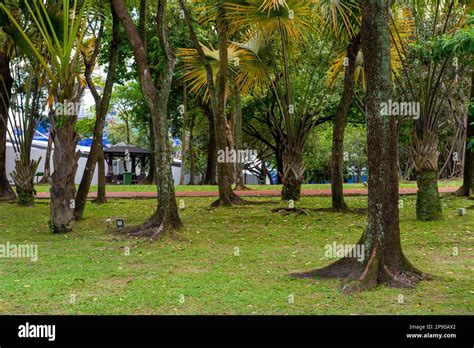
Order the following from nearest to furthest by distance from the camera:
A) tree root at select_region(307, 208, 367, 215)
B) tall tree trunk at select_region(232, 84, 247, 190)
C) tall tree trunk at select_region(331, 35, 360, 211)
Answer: tall tree trunk at select_region(331, 35, 360, 211) → tree root at select_region(307, 208, 367, 215) → tall tree trunk at select_region(232, 84, 247, 190)

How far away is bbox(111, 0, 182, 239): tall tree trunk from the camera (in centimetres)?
1144

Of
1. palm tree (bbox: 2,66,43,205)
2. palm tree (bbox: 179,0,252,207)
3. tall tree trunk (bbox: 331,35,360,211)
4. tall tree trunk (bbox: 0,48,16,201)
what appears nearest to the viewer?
tall tree trunk (bbox: 331,35,360,211)

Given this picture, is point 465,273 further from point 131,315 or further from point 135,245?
point 135,245

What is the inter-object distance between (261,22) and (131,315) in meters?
8.68

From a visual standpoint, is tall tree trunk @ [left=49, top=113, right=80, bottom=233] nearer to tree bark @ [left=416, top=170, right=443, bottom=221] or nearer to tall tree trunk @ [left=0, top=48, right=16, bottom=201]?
tall tree trunk @ [left=0, top=48, right=16, bottom=201]

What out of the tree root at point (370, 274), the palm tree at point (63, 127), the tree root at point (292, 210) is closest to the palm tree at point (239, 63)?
the tree root at point (292, 210)

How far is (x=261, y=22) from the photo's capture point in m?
13.1

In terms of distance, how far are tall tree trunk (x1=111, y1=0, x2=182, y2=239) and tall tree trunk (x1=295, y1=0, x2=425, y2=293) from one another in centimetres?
488

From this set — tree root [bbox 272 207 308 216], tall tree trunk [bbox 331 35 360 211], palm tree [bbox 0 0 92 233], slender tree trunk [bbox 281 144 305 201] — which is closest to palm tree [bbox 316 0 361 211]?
tall tree trunk [bbox 331 35 360 211]

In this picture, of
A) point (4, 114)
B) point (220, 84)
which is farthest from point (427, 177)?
point (4, 114)

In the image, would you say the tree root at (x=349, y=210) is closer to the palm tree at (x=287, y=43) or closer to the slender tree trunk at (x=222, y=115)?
the palm tree at (x=287, y=43)

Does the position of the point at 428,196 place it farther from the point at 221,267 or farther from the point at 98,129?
the point at 98,129

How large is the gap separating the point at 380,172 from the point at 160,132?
526cm

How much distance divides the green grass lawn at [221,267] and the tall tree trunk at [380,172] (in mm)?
363
